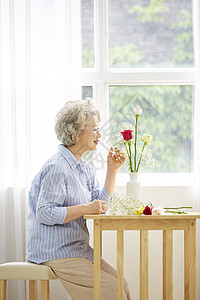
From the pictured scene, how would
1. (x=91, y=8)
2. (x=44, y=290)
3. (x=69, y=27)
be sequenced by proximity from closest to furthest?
1. (x=44, y=290)
2. (x=69, y=27)
3. (x=91, y=8)

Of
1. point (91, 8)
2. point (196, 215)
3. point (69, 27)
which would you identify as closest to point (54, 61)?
point (69, 27)

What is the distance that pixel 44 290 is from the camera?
199 centimetres

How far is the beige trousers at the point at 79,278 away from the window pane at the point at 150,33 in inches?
55.9

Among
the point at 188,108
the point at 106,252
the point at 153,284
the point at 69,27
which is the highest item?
the point at 69,27

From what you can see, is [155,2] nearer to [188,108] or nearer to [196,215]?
[188,108]

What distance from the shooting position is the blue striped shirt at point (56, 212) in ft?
6.32

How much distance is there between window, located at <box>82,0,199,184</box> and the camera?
2717mm

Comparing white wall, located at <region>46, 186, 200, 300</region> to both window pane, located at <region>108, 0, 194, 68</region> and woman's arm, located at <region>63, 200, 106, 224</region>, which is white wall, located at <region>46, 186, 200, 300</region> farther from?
window pane, located at <region>108, 0, 194, 68</region>

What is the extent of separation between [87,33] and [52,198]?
1.33 meters

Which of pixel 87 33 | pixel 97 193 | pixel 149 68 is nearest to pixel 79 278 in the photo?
pixel 97 193

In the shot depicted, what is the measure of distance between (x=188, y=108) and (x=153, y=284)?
1.24 meters

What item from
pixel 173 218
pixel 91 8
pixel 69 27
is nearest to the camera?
pixel 173 218

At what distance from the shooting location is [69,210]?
1.93 metres

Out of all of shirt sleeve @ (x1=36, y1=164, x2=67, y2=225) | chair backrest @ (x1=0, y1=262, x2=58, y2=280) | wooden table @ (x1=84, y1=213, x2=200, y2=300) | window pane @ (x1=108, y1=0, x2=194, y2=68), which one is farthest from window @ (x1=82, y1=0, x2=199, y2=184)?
chair backrest @ (x1=0, y1=262, x2=58, y2=280)
